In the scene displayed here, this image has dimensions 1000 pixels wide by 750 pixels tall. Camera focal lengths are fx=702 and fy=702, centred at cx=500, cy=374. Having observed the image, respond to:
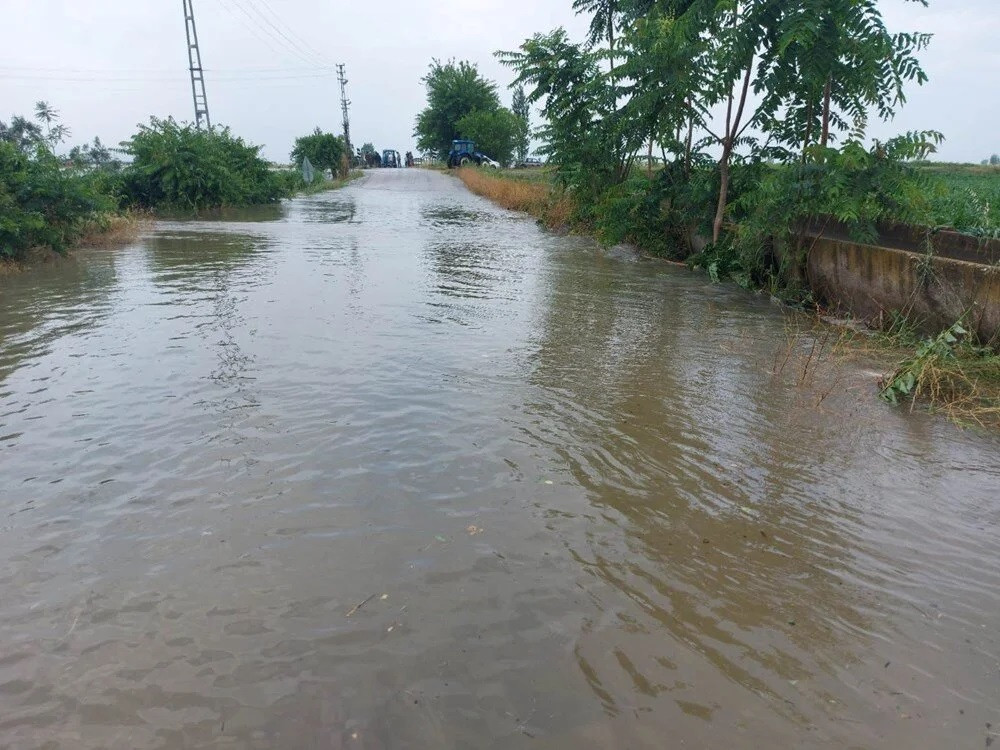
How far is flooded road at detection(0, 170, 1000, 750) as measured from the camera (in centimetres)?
256

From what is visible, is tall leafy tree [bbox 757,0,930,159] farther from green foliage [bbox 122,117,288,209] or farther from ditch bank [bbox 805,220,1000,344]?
green foliage [bbox 122,117,288,209]

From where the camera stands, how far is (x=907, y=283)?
783 cm

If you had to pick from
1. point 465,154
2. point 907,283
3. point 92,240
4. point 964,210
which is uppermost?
point 465,154

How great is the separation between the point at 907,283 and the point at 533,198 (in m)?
17.5

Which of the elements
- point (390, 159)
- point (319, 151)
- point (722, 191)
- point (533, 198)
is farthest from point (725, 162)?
point (390, 159)

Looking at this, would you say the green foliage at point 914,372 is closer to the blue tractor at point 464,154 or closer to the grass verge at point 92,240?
the grass verge at point 92,240

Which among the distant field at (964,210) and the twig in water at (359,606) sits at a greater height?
the distant field at (964,210)

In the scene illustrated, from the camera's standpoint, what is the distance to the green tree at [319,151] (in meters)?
52.5

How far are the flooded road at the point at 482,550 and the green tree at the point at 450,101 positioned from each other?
2620 inches

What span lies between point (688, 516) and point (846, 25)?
7.65 meters

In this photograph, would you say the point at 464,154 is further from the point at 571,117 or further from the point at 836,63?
the point at 836,63

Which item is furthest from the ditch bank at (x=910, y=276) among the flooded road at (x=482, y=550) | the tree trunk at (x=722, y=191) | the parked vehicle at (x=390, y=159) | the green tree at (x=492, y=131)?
the parked vehicle at (x=390, y=159)

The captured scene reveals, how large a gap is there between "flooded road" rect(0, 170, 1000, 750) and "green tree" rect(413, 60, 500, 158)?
6655cm

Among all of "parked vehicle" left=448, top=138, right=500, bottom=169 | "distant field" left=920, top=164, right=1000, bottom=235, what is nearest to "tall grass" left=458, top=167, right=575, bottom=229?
"distant field" left=920, top=164, right=1000, bottom=235
